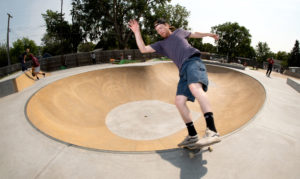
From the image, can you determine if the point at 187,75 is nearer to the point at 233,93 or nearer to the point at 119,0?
the point at 233,93

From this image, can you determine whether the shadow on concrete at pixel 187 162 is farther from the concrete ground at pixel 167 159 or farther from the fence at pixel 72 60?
the fence at pixel 72 60

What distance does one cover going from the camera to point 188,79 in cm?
262

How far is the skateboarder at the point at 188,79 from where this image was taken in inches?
97.3

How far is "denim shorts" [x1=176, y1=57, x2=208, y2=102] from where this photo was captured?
2598 millimetres

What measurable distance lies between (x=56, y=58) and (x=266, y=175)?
20.4 metres

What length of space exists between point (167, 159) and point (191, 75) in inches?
58.9

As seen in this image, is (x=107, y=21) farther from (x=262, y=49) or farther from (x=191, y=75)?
(x=262, y=49)

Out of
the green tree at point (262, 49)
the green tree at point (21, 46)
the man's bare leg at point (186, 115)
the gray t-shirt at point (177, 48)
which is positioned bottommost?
the man's bare leg at point (186, 115)

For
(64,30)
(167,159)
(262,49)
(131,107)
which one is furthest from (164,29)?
(262,49)

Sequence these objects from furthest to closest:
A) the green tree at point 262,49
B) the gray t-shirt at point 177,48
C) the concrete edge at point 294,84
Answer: the green tree at point 262,49 < the concrete edge at point 294,84 < the gray t-shirt at point 177,48

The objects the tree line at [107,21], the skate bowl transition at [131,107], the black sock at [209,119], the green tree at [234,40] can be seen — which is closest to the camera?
the black sock at [209,119]

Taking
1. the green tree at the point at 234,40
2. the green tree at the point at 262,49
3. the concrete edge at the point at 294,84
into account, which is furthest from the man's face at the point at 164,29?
the green tree at the point at 262,49

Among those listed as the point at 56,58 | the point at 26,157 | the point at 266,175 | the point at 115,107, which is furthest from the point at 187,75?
the point at 56,58

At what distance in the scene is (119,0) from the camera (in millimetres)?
28344
